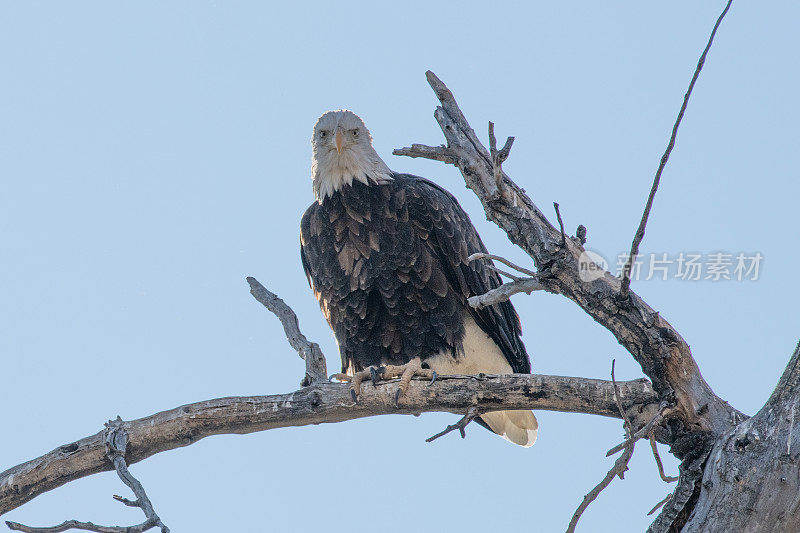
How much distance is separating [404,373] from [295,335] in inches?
23.2

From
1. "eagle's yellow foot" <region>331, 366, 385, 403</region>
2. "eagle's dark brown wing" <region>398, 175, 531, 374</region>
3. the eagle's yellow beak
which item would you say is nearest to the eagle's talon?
"eagle's yellow foot" <region>331, 366, 385, 403</region>

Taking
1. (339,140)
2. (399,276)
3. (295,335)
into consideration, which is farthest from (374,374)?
(339,140)

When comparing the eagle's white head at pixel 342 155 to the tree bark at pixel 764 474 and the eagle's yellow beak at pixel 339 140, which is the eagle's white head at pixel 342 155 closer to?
the eagle's yellow beak at pixel 339 140

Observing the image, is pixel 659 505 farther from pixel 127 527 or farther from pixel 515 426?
pixel 515 426

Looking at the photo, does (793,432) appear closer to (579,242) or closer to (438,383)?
(579,242)

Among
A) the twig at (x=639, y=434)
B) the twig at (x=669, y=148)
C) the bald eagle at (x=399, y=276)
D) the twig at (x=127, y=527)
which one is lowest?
the twig at (x=639, y=434)

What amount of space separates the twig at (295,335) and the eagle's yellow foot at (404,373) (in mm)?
346

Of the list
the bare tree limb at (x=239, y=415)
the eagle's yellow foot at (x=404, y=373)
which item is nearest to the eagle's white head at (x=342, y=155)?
the eagle's yellow foot at (x=404, y=373)

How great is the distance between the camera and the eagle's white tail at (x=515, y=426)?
18.4 feet


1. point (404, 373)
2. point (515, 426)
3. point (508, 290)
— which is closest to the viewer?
point (508, 290)

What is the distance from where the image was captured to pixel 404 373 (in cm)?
419

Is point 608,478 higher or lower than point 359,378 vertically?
lower

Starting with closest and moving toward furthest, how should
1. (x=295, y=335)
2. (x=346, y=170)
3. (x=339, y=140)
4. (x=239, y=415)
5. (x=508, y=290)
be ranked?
(x=508, y=290) → (x=239, y=415) → (x=295, y=335) → (x=346, y=170) → (x=339, y=140)

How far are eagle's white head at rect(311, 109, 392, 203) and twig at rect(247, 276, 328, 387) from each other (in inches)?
38.1
